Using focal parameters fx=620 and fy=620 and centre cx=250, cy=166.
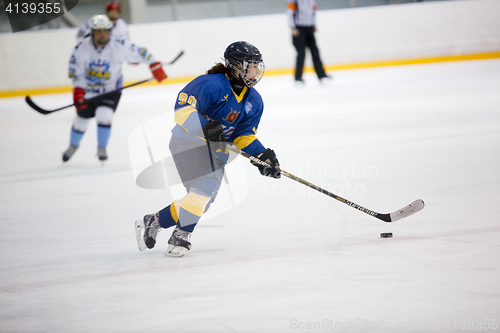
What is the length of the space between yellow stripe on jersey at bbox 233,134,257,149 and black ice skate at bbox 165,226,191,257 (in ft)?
1.47

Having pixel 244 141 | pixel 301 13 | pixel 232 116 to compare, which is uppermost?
pixel 232 116

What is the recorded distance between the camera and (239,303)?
193cm

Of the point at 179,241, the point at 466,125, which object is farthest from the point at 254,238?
the point at 466,125

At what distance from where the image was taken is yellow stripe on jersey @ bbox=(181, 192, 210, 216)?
2449 millimetres

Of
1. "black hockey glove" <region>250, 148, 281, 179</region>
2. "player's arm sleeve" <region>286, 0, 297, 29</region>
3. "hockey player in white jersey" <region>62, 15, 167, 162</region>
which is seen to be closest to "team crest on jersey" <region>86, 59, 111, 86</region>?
"hockey player in white jersey" <region>62, 15, 167, 162</region>

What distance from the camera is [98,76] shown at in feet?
15.8

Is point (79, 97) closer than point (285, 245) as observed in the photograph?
No

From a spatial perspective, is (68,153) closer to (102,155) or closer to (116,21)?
(102,155)

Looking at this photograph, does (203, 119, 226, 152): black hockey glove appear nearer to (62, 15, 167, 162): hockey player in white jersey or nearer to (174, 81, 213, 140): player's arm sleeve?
(174, 81, 213, 140): player's arm sleeve

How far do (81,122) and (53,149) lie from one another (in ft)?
3.00

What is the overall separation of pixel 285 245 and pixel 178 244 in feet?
1.46

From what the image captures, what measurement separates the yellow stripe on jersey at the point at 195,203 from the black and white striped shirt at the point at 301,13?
7.31 m

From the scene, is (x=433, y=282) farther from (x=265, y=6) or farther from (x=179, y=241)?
(x=265, y=6)

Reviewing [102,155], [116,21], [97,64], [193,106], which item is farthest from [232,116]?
[116,21]
